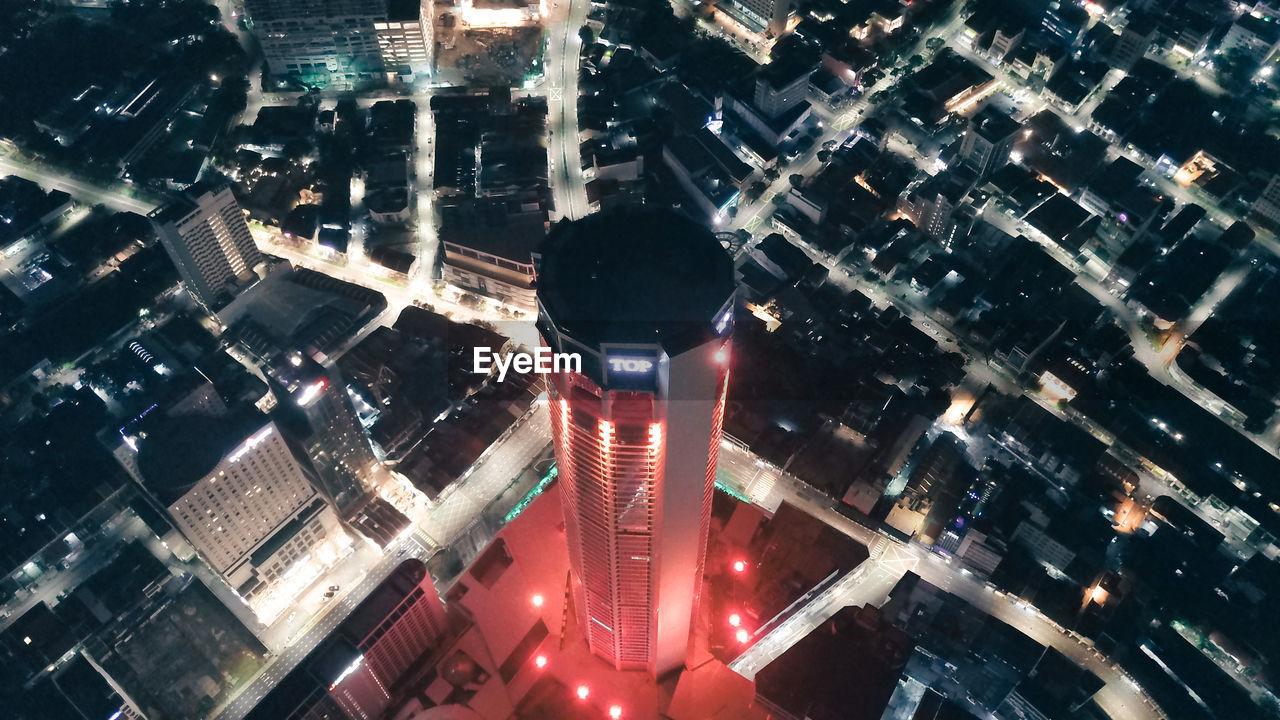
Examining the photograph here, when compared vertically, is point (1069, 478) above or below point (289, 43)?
below

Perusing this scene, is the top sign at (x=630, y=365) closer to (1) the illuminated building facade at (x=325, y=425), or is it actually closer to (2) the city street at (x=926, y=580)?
(1) the illuminated building facade at (x=325, y=425)

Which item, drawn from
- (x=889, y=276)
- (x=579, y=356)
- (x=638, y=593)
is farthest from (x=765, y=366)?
(x=579, y=356)

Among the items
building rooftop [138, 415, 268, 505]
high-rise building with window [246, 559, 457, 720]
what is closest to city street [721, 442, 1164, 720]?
high-rise building with window [246, 559, 457, 720]

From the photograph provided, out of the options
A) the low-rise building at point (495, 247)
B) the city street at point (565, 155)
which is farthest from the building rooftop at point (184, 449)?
the city street at point (565, 155)

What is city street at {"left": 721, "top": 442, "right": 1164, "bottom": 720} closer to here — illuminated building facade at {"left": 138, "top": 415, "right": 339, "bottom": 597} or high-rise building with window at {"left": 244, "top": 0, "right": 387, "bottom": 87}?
illuminated building facade at {"left": 138, "top": 415, "right": 339, "bottom": 597}

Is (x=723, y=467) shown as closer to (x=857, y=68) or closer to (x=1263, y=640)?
(x=1263, y=640)

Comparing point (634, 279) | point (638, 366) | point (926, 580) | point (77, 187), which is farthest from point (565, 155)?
point (638, 366)
